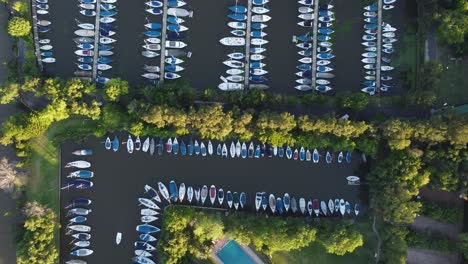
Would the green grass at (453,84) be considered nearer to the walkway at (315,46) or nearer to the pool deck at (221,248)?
the walkway at (315,46)

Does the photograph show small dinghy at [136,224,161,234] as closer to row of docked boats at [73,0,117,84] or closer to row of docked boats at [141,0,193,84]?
row of docked boats at [141,0,193,84]

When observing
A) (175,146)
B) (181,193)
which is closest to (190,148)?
(175,146)

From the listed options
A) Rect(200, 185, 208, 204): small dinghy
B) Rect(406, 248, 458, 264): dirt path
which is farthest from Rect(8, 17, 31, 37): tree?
Rect(406, 248, 458, 264): dirt path

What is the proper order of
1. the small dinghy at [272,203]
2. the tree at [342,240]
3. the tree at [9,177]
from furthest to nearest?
the small dinghy at [272,203] → the tree at [9,177] → the tree at [342,240]

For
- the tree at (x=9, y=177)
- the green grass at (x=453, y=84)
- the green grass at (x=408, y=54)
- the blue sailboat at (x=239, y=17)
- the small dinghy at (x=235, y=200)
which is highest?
the blue sailboat at (x=239, y=17)

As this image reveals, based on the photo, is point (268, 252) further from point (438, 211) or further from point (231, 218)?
point (438, 211)

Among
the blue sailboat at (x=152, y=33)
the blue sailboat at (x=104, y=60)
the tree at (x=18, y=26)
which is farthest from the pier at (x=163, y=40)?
the tree at (x=18, y=26)

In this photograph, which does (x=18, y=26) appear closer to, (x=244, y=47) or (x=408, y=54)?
(x=244, y=47)

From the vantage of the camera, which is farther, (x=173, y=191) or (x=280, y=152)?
(x=280, y=152)
